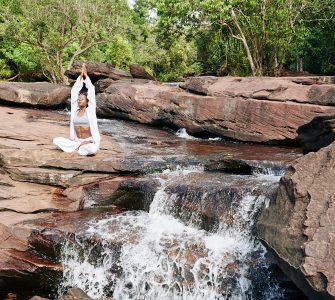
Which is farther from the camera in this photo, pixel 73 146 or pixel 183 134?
pixel 183 134

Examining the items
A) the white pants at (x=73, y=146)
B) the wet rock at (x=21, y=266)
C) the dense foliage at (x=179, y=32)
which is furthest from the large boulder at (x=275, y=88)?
the wet rock at (x=21, y=266)

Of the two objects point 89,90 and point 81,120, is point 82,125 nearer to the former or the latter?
→ point 81,120

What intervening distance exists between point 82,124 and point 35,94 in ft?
29.5

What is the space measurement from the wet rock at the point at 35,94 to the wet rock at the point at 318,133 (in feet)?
38.2

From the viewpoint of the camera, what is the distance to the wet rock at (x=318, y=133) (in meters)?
8.38

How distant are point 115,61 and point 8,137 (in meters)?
21.0

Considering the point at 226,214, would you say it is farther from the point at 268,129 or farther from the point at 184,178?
the point at 268,129

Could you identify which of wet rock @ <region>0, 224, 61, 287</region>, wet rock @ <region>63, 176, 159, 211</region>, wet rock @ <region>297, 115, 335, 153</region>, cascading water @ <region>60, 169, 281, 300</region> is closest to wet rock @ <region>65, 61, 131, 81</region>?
wet rock @ <region>63, 176, 159, 211</region>

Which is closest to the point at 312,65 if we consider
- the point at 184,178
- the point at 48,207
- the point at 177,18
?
the point at 177,18

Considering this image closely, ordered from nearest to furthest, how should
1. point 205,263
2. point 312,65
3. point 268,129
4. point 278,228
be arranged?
1. point 278,228
2. point 205,263
3. point 268,129
4. point 312,65

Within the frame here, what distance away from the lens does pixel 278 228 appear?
5.07 metres

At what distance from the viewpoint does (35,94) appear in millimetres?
17609

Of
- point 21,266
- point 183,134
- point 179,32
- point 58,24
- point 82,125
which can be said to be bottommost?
point 21,266

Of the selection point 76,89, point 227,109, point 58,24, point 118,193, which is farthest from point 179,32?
point 118,193
